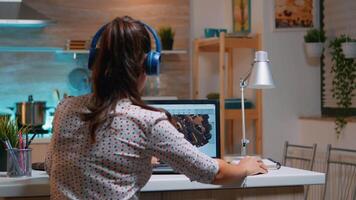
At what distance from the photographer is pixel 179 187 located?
2.32 metres

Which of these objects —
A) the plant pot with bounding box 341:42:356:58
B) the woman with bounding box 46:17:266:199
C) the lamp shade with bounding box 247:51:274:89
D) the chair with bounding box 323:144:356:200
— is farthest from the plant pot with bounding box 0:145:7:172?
the plant pot with bounding box 341:42:356:58

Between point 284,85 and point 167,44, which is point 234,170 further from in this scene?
point 167,44

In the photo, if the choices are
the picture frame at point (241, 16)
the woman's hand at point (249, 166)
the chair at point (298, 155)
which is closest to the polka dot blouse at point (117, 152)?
the woman's hand at point (249, 166)

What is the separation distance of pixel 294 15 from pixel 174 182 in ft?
9.67

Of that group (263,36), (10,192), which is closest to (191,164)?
(10,192)

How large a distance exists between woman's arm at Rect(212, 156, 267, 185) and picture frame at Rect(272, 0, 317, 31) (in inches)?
116

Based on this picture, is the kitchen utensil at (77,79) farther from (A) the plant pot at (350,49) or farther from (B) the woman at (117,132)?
(B) the woman at (117,132)

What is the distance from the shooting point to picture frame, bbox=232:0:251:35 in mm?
5137

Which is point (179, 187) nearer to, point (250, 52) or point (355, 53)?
Result: point (355, 53)

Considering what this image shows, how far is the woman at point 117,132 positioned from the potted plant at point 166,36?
375 cm

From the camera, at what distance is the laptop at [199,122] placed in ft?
8.50

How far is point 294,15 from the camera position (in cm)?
493

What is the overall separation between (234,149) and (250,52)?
88cm

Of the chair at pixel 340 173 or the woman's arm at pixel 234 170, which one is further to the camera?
the chair at pixel 340 173
